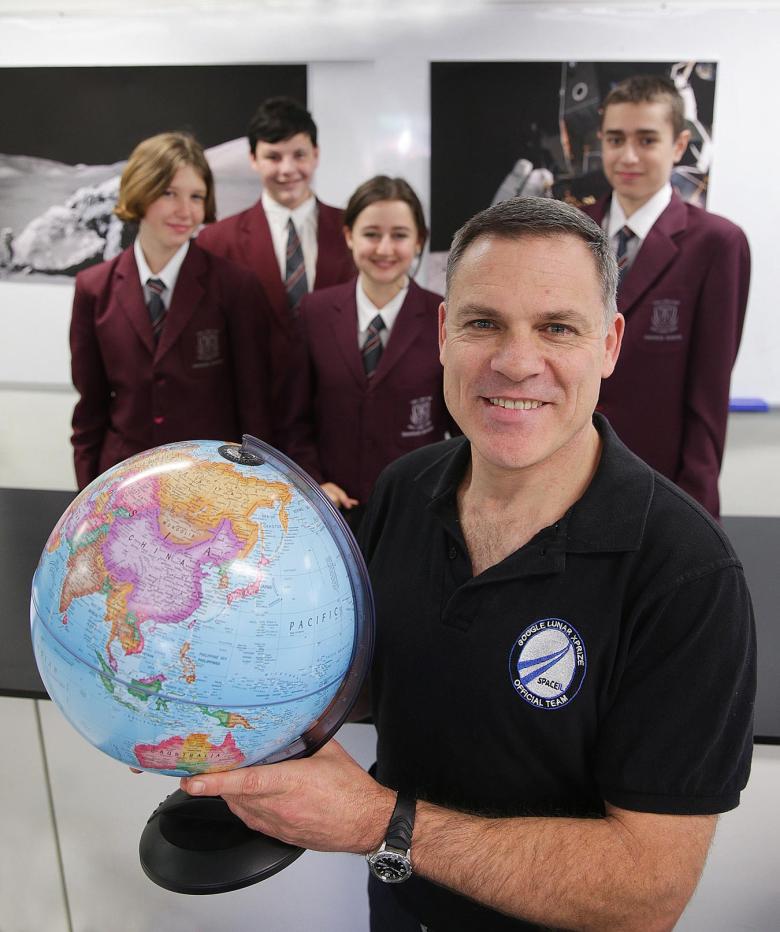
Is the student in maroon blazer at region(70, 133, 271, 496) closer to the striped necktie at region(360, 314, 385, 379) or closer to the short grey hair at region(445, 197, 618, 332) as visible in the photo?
the striped necktie at region(360, 314, 385, 379)

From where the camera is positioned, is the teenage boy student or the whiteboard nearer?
the teenage boy student

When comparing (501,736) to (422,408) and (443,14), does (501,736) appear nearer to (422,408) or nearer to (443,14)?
(422,408)

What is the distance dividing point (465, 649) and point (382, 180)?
5.79 feet

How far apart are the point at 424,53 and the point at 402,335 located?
61.4 inches

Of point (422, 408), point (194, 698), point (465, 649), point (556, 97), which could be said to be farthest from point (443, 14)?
point (194, 698)

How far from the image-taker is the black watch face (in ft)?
3.54

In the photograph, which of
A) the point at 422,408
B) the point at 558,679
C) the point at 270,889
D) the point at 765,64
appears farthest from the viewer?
the point at 765,64

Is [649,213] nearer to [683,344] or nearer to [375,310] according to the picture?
[683,344]

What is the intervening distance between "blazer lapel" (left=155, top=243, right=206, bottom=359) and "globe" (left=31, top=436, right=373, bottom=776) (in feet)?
5.73

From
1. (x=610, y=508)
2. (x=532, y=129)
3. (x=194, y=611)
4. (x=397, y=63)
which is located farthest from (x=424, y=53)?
(x=194, y=611)

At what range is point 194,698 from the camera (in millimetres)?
923

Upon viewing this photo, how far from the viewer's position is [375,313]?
101 inches

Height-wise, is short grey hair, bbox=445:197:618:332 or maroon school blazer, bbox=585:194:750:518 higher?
short grey hair, bbox=445:197:618:332

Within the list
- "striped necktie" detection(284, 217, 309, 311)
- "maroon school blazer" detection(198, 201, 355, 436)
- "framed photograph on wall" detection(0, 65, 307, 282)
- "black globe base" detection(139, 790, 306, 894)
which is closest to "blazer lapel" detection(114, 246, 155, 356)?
"maroon school blazer" detection(198, 201, 355, 436)
